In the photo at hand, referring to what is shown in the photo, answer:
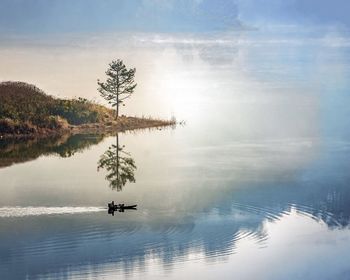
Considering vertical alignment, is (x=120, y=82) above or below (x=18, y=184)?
above

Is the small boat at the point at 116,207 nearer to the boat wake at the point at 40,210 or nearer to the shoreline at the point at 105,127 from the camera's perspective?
the boat wake at the point at 40,210

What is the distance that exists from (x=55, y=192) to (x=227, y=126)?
9903 millimetres

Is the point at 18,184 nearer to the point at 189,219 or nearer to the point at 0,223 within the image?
the point at 0,223

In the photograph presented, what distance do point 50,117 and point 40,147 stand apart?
10.00ft

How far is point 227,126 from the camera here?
25.5 m

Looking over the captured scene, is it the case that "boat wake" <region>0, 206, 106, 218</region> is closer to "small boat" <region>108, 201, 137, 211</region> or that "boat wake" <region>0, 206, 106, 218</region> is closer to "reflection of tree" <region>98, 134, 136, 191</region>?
"small boat" <region>108, 201, 137, 211</region>

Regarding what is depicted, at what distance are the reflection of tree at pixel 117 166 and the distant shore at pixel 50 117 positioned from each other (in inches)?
130

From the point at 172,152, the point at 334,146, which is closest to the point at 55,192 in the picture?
the point at 172,152

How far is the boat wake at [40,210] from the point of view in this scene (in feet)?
48.3

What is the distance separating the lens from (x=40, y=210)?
1495 centimetres

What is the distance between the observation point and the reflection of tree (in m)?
17.7

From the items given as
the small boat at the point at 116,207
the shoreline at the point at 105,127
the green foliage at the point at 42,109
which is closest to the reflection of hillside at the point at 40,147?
the shoreline at the point at 105,127

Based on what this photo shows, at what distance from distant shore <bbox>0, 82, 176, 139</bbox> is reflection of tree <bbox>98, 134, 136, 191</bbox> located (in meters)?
3.30

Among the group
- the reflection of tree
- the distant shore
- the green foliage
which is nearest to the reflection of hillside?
the distant shore
